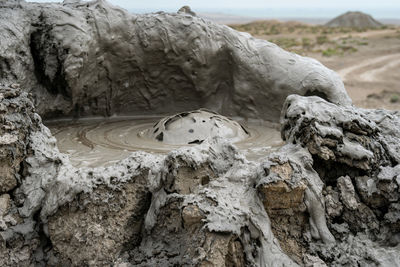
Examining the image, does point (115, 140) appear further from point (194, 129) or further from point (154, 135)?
point (194, 129)

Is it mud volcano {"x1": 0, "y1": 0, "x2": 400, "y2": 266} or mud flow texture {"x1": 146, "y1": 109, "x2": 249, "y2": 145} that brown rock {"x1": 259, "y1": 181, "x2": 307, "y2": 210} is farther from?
mud flow texture {"x1": 146, "y1": 109, "x2": 249, "y2": 145}

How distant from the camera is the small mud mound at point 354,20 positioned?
97.5 feet

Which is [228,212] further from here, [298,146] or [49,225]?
[49,225]

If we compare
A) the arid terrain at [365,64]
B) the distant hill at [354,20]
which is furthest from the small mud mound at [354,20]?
the arid terrain at [365,64]

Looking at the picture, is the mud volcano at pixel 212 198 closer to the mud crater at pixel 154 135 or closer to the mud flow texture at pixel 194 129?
the mud crater at pixel 154 135

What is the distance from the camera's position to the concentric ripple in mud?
3.36 metres

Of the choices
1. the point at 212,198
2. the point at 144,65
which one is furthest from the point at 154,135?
the point at 212,198

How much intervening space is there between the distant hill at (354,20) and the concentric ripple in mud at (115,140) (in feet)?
91.0

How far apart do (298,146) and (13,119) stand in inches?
61.3

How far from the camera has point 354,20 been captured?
30312mm

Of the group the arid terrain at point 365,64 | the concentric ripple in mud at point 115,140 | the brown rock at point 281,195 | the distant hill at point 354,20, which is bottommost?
the distant hill at point 354,20

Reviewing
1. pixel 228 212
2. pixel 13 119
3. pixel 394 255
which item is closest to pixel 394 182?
pixel 394 255

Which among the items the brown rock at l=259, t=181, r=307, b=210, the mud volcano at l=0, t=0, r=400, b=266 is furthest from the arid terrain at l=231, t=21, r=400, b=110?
the brown rock at l=259, t=181, r=307, b=210

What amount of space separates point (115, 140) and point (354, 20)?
2942cm
